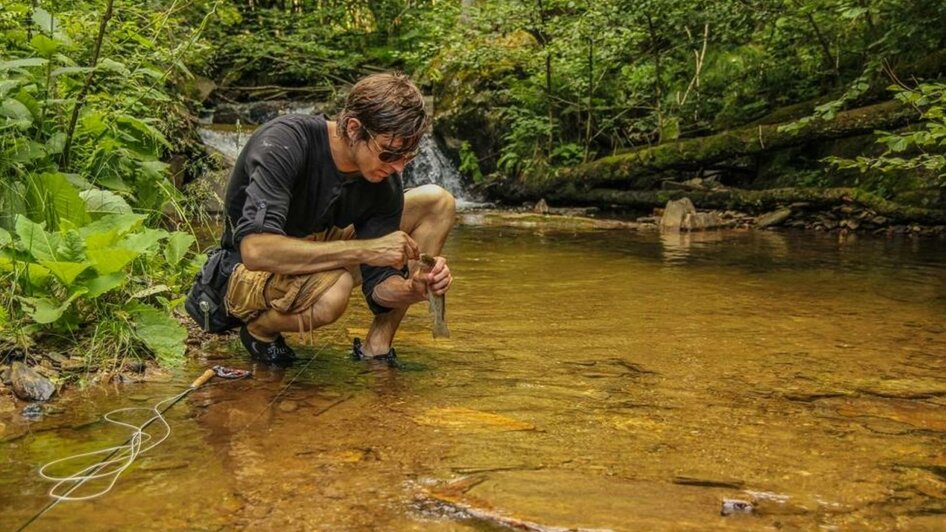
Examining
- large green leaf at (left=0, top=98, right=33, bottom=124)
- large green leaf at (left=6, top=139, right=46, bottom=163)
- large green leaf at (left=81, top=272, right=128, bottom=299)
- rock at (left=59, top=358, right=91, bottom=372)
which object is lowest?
rock at (left=59, top=358, right=91, bottom=372)

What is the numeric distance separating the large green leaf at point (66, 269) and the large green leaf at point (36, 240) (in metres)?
0.04

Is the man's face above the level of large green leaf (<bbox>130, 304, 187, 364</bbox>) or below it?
above

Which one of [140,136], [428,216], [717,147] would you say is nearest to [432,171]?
[717,147]

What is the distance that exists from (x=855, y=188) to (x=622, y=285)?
215 inches

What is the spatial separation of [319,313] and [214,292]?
0.45 metres

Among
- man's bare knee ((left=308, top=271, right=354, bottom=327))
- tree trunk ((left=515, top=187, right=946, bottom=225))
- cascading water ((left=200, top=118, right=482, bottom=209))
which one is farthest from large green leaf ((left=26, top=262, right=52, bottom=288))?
cascading water ((left=200, top=118, right=482, bottom=209))

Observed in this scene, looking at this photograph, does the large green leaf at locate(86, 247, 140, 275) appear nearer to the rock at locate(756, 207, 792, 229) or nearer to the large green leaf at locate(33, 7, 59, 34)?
the large green leaf at locate(33, 7, 59, 34)

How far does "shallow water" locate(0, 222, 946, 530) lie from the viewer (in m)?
1.86

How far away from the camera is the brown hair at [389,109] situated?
2.77 meters

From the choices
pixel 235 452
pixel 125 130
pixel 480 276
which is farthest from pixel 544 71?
pixel 235 452

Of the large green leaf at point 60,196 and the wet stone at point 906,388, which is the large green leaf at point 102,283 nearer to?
the large green leaf at point 60,196

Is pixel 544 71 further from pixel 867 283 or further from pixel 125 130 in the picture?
pixel 125 130

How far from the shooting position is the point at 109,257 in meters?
2.96

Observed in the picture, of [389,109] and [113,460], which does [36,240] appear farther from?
[389,109]
